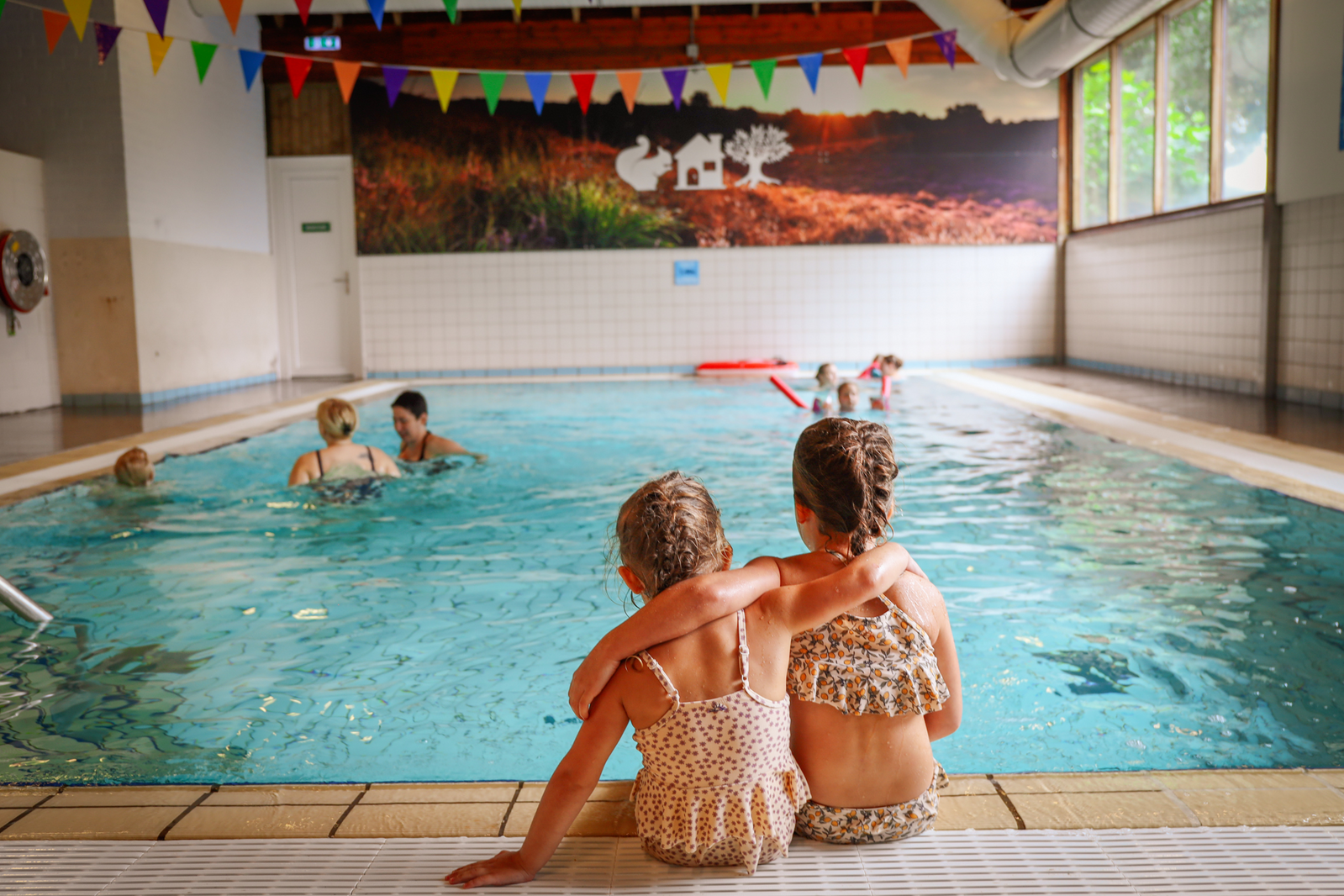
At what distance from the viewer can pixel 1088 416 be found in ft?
21.7

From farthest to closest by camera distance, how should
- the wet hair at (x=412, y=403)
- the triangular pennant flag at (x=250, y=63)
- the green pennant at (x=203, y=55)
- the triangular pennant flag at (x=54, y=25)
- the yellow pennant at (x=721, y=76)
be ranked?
the yellow pennant at (x=721, y=76), the green pennant at (x=203, y=55), the triangular pennant flag at (x=250, y=63), the triangular pennant flag at (x=54, y=25), the wet hair at (x=412, y=403)

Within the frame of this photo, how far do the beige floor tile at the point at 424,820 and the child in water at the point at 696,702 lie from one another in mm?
178

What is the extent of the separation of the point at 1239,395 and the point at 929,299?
13.1ft

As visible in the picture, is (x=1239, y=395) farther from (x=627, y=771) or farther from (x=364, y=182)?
(x=364, y=182)

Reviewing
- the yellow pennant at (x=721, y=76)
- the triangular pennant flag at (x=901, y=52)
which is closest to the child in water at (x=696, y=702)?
A: the yellow pennant at (x=721, y=76)

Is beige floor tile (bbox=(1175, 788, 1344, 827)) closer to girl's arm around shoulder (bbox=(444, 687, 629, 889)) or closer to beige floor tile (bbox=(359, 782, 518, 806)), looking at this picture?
girl's arm around shoulder (bbox=(444, 687, 629, 889))

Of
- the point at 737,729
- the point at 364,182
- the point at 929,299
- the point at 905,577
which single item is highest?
the point at 364,182

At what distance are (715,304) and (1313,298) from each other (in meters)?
5.89

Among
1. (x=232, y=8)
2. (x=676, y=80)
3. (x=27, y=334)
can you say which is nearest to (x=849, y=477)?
(x=232, y=8)

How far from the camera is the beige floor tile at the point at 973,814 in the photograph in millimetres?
1579

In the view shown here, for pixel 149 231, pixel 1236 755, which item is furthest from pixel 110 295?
pixel 1236 755

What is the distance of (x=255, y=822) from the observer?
1641 millimetres

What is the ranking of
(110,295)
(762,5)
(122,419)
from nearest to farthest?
(122,419), (110,295), (762,5)

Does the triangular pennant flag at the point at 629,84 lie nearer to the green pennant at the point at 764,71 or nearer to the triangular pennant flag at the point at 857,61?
the green pennant at the point at 764,71
